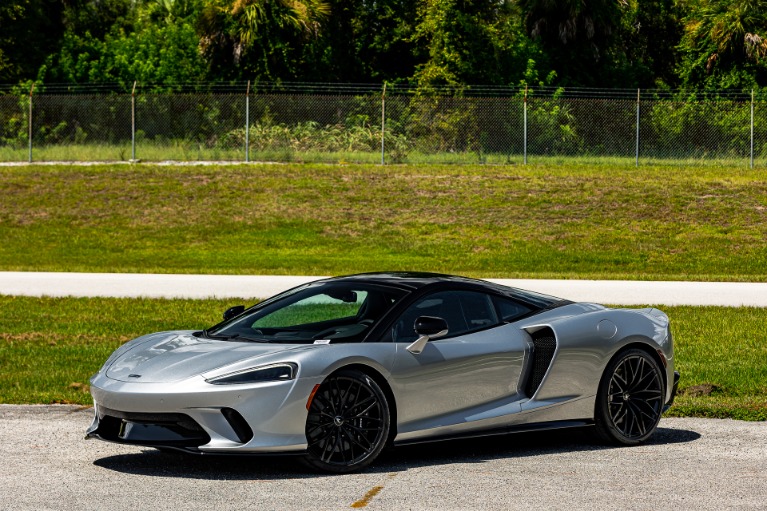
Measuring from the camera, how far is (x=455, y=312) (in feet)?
26.2

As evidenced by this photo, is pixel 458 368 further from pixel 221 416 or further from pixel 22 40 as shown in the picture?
pixel 22 40

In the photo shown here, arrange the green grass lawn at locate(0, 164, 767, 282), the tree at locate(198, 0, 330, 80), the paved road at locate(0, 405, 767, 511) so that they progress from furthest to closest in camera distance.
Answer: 1. the tree at locate(198, 0, 330, 80)
2. the green grass lawn at locate(0, 164, 767, 282)
3. the paved road at locate(0, 405, 767, 511)

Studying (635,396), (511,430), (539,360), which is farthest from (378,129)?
(511,430)

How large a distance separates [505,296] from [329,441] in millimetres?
1761

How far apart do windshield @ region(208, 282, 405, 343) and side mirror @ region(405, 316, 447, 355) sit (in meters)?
0.31

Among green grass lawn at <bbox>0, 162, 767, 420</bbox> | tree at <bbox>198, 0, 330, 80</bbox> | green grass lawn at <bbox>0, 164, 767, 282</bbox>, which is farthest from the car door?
tree at <bbox>198, 0, 330, 80</bbox>

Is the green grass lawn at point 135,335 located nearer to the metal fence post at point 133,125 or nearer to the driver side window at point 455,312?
the driver side window at point 455,312

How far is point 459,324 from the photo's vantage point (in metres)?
7.95

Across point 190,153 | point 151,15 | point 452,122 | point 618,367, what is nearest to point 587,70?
point 452,122

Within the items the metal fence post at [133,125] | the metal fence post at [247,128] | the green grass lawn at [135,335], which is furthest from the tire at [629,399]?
the metal fence post at [133,125]

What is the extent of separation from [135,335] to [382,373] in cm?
736

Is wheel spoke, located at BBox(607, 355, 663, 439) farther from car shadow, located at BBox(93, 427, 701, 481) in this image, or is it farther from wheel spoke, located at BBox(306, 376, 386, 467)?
wheel spoke, located at BBox(306, 376, 386, 467)

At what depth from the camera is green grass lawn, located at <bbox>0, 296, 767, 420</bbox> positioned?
33.4 feet

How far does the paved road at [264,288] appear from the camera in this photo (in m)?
18.0
